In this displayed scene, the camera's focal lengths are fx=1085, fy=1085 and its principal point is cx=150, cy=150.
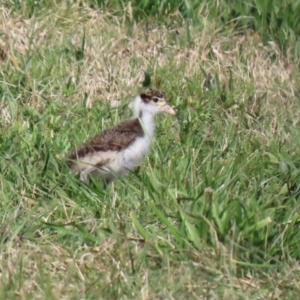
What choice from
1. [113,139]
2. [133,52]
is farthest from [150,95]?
[133,52]

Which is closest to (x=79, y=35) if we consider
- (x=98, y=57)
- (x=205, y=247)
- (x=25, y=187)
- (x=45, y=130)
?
(x=98, y=57)

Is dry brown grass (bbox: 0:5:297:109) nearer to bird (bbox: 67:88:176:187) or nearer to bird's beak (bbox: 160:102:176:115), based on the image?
bird's beak (bbox: 160:102:176:115)

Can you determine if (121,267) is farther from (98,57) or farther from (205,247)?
(98,57)

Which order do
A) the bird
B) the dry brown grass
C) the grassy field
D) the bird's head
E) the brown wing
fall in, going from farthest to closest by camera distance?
the dry brown grass, the bird's head, the brown wing, the bird, the grassy field

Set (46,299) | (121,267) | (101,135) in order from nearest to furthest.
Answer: (46,299)
(121,267)
(101,135)

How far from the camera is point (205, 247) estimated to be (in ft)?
16.9

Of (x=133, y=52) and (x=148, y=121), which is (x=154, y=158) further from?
(x=133, y=52)

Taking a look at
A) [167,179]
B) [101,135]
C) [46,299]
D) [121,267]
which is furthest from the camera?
[101,135]

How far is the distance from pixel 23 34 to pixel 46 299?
3.76m

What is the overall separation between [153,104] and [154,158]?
54 cm

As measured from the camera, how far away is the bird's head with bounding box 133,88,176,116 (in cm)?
679

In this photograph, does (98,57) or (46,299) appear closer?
(46,299)

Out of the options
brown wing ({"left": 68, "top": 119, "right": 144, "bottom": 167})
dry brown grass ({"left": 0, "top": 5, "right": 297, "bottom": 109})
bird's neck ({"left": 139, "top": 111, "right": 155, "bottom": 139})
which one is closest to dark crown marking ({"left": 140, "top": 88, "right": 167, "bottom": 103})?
bird's neck ({"left": 139, "top": 111, "right": 155, "bottom": 139})

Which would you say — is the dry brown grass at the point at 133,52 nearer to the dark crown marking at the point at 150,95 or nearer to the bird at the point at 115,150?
the dark crown marking at the point at 150,95
